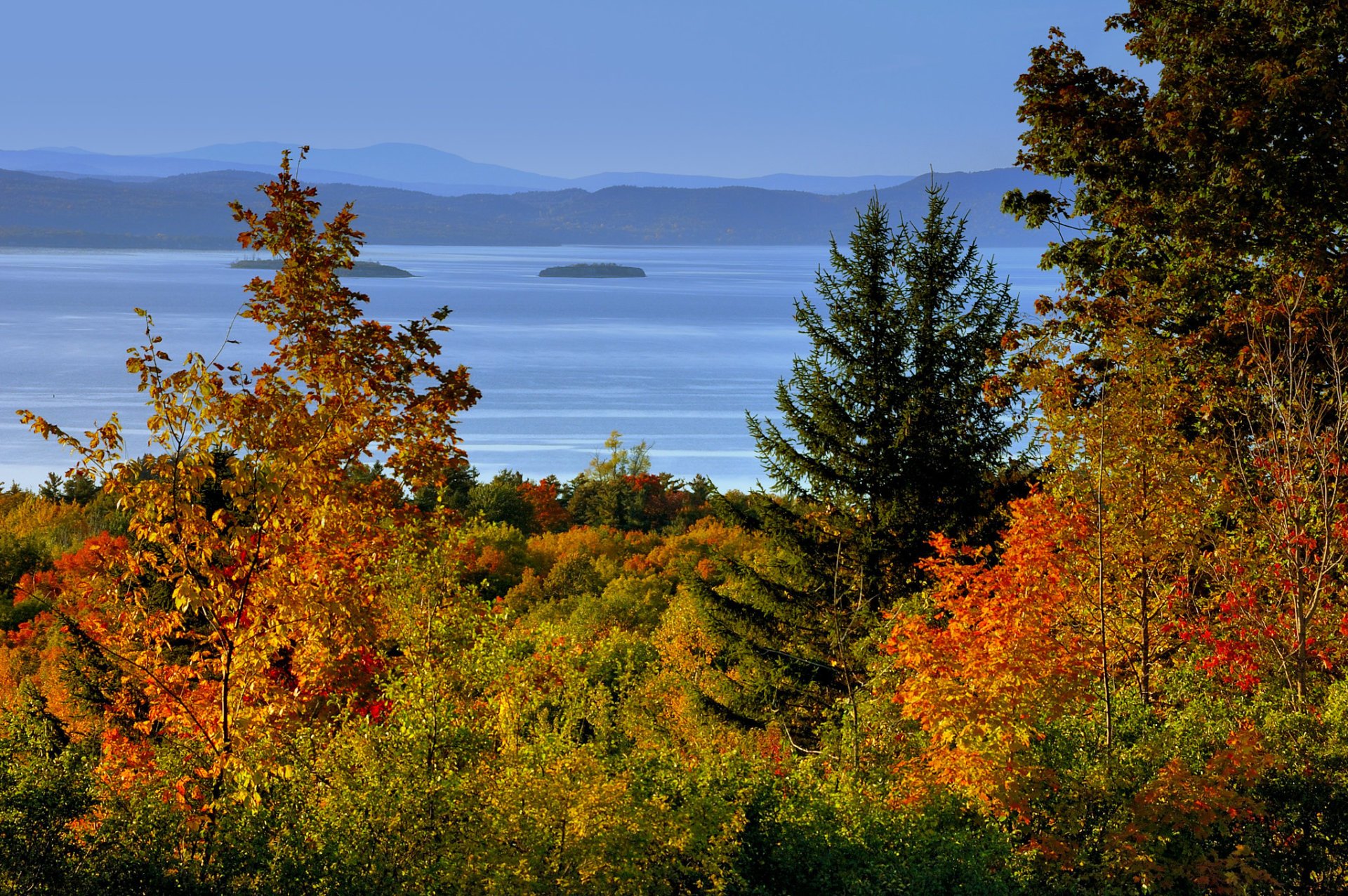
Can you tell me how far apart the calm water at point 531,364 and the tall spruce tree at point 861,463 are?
24568 millimetres

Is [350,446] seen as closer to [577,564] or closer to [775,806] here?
[775,806]

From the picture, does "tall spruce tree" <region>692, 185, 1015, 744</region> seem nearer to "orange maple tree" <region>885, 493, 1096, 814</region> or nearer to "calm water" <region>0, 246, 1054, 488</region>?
"orange maple tree" <region>885, 493, 1096, 814</region>

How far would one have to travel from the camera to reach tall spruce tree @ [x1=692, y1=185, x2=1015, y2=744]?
20.8 m

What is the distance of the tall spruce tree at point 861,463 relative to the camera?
20.8 metres

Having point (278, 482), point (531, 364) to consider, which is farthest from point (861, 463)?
point (531, 364)

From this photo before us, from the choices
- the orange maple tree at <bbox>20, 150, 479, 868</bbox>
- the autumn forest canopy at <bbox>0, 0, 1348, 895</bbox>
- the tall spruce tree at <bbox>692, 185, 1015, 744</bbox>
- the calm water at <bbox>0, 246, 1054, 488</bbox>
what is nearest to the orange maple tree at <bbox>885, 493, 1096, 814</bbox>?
the autumn forest canopy at <bbox>0, 0, 1348, 895</bbox>

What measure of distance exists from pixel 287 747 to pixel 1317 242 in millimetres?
14945

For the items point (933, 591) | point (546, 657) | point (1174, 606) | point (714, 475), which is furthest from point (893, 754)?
point (714, 475)

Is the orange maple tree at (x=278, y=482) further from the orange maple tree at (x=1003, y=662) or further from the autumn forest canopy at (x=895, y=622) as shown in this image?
the orange maple tree at (x=1003, y=662)

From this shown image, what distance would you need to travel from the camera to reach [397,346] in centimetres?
1055

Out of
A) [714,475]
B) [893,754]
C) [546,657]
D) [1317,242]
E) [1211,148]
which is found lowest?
[714,475]

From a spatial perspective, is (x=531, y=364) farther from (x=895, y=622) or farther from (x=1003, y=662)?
(x=1003, y=662)

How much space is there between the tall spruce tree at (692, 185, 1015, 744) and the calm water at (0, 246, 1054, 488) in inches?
967

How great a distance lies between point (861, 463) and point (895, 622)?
744 centimetres
